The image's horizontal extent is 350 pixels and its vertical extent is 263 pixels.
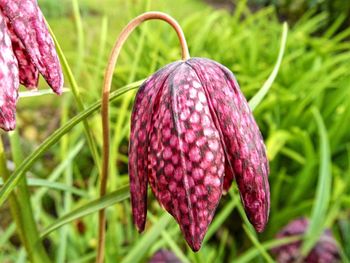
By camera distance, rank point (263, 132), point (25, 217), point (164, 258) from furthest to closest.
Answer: point (263, 132) → point (164, 258) → point (25, 217)

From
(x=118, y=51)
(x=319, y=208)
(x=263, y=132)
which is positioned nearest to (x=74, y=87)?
(x=118, y=51)

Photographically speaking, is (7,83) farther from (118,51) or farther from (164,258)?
(164,258)

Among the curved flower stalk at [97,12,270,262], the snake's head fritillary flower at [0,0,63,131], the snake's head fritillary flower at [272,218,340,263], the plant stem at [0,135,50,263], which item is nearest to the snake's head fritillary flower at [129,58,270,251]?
the curved flower stalk at [97,12,270,262]

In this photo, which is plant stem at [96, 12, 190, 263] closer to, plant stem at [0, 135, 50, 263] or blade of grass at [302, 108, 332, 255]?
plant stem at [0, 135, 50, 263]

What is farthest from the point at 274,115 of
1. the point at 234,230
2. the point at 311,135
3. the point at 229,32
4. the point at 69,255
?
the point at 69,255

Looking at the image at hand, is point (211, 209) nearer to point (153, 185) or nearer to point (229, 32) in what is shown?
point (153, 185)

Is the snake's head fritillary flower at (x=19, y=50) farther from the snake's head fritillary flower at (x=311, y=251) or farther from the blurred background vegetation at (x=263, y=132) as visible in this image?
the snake's head fritillary flower at (x=311, y=251)

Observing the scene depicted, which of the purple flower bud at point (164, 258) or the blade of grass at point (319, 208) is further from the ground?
the blade of grass at point (319, 208)

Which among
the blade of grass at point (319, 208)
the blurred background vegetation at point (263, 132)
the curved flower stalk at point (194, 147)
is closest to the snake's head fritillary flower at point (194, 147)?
the curved flower stalk at point (194, 147)
